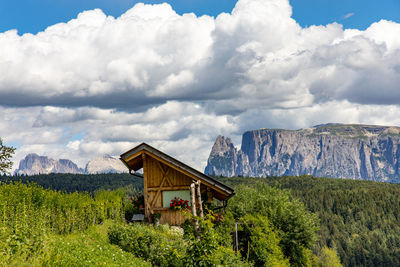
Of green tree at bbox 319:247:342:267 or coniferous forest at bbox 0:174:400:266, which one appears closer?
coniferous forest at bbox 0:174:400:266

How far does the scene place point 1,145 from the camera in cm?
2717

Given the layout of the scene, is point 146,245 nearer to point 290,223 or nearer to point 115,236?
point 115,236

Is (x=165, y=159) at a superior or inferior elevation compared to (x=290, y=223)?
superior

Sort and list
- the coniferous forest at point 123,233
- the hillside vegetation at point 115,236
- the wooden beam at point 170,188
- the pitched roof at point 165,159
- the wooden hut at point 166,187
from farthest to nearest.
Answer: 1. the wooden beam at point 170,188
2. the wooden hut at point 166,187
3. the pitched roof at point 165,159
4. the coniferous forest at point 123,233
5. the hillside vegetation at point 115,236

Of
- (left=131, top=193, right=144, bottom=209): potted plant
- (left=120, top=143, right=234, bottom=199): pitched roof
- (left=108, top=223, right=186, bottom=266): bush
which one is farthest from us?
(left=131, top=193, right=144, bottom=209): potted plant

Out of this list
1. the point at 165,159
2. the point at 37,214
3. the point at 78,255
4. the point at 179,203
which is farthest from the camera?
the point at 179,203

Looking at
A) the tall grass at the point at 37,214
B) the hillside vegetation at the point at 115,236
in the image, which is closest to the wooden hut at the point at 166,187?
the hillside vegetation at the point at 115,236

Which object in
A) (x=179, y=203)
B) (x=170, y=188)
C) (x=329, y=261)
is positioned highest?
(x=170, y=188)

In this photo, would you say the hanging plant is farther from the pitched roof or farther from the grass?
the grass

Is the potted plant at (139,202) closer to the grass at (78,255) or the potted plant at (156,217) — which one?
the potted plant at (156,217)

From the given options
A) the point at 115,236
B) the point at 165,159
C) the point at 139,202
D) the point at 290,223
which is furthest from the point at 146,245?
the point at 290,223

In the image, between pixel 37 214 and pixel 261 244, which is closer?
pixel 37 214

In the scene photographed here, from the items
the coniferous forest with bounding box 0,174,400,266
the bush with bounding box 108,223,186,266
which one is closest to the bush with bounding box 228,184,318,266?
the coniferous forest with bounding box 0,174,400,266

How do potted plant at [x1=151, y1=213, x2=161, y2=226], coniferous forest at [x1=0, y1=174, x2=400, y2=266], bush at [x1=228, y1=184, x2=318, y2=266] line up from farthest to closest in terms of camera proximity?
bush at [x1=228, y1=184, x2=318, y2=266], potted plant at [x1=151, y1=213, x2=161, y2=226], coniferous forest at [x1=0, y1=174, x2=400, y2=266]
